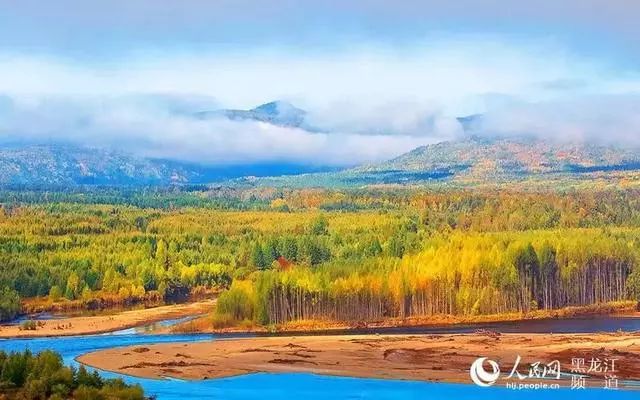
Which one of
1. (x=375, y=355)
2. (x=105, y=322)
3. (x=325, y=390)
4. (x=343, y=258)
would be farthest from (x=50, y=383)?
(x=343, y=258)

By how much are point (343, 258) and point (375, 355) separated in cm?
5059

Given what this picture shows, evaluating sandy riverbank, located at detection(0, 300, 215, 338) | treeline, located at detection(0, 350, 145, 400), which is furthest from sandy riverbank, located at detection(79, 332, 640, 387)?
treeline, located at detection(0, 350, 145, 400)

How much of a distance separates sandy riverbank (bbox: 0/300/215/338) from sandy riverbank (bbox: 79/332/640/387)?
16.0m

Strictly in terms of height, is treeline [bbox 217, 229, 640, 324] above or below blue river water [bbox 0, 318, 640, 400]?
above

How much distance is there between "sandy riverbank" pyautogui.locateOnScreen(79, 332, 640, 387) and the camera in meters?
71.1

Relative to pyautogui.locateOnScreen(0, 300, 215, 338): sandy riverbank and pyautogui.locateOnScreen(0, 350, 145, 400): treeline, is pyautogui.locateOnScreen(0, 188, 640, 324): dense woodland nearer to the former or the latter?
pyautogui.locateOnScreen(0, 300, 215, 338): sandy riverbank

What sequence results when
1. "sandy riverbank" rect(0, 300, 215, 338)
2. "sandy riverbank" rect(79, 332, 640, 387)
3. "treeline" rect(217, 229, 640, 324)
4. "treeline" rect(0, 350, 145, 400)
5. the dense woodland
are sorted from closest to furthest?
"treeline" rect(0, 350, 145, 400) < "sandy riverbank" rect(79, 332, 640, 387) < "sandy riverbank" rect(0, 300, 215, 338) < "treeline" rect(217, 229, 640, 324) < the dense woodland

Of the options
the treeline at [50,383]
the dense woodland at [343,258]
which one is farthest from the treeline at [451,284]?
the treeline at [50,383]

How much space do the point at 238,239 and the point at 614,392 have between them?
100 meters

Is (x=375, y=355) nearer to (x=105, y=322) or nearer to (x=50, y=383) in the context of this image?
(x=50, y=383)

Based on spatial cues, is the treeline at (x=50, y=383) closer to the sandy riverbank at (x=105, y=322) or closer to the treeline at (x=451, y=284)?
the sandy riverbank at (x=105, y=322)

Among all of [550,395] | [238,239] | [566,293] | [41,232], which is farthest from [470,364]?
[41,232]

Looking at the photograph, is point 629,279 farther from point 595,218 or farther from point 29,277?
point 29,277

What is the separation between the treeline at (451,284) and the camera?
9881cm
